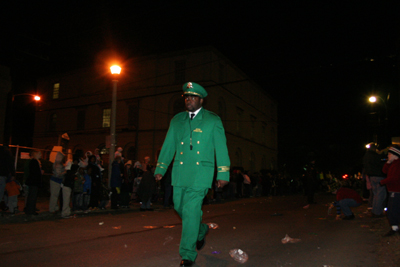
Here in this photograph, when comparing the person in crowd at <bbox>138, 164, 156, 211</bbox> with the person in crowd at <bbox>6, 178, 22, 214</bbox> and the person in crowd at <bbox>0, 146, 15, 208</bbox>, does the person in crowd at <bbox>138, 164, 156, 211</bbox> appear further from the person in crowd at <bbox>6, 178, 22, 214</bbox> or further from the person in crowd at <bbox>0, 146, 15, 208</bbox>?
the person in crowd at <bbox>0, 146, 15, 208</bbox>

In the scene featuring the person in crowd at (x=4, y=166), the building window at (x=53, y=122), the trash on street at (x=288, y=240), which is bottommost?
the trash on street at (x=288, y=240)

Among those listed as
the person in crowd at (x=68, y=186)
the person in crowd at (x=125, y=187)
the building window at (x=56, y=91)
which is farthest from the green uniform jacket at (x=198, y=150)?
the building window at (x=56, y=91)

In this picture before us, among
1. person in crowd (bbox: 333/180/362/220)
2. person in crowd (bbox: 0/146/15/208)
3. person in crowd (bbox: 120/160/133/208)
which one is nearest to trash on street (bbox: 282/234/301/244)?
person in crowd (bbox: 333/180/362/220)

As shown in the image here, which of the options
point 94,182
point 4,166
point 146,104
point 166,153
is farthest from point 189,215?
point 146,104

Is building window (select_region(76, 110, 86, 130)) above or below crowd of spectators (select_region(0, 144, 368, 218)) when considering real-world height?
above

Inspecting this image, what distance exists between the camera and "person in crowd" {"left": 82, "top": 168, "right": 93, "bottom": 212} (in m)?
11.0

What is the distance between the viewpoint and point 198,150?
14.4ft

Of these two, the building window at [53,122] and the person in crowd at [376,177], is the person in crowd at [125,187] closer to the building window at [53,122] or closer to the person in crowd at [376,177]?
the person in crowd at [376,177]

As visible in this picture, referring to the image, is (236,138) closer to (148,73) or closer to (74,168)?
(148,73)

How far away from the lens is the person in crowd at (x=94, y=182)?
1123 centimetres

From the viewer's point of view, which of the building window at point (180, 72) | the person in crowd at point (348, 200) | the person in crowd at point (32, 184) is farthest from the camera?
the building window at point (180, 72)

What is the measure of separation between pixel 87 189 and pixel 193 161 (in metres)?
7.64

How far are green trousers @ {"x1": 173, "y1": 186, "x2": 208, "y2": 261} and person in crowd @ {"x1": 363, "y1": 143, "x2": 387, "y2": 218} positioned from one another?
6.53 m

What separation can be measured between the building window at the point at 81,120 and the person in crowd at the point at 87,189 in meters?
32.3
